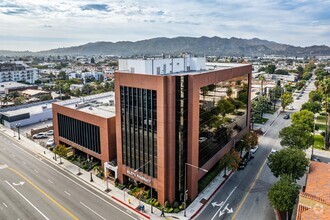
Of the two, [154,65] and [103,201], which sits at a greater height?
[154,65]

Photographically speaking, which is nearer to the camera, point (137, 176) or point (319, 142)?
point (137, 176)

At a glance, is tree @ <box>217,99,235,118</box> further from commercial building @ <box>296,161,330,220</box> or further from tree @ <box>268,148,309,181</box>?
commercial building @ <box>296,161,330,220</box>

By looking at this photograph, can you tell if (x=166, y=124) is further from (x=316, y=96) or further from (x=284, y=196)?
(x=316, y=96)

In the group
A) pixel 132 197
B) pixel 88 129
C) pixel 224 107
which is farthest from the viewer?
pixel 88 129

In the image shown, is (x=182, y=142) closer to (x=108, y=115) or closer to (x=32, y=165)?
(x=108, y=115)

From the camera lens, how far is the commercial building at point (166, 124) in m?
36.8

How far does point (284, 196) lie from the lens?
3322 centimetres

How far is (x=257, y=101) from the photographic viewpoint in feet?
288

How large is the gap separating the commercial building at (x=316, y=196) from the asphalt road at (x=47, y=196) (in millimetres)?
21975

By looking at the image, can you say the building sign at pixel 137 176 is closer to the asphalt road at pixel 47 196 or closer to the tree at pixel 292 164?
the asphalt road at pixel 47 196

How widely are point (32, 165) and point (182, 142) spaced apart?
35.2 meters

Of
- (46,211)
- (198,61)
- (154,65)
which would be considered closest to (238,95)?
(198,61)

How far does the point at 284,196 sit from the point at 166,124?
18404 millimetres

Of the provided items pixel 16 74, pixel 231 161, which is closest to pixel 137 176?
pixel 231 161
